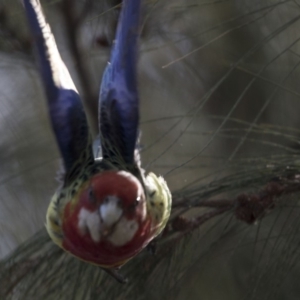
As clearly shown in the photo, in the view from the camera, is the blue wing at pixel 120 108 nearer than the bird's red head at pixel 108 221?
No

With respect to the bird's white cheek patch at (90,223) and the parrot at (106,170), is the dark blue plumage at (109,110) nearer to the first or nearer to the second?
the parrot at (106,170)

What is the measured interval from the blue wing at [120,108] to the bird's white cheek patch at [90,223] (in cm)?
13

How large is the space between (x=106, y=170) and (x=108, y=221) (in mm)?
112

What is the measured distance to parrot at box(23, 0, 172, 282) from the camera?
0.89 m

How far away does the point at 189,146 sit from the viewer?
1545 mm

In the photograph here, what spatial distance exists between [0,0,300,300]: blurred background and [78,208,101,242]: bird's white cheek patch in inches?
4.4

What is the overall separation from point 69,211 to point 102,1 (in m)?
0.45

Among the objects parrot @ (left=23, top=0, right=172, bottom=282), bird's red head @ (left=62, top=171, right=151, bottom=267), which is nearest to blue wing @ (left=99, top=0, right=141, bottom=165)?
parrot @ (left=23, top=0, right=172, bottom=282)

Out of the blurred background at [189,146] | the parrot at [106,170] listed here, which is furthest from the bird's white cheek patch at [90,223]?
the blurred background at [189,146]

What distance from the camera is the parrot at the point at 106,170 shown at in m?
0.89

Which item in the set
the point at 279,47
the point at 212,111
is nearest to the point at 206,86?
the point at 212,111

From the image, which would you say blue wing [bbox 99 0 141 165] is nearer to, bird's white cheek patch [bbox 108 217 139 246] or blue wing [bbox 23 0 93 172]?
blue wing [bbox 23 0 93 172]

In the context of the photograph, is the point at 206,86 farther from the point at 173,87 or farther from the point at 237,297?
the point at 237,297

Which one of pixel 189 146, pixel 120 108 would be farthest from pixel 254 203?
pixel 189 146
